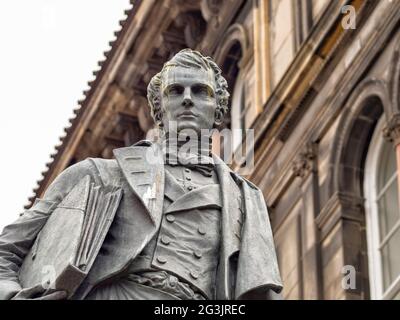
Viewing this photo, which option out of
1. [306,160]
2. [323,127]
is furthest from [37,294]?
[306,160]

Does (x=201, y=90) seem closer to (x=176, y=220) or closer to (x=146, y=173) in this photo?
(x=146, y=173)

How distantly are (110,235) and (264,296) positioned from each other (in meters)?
0.64

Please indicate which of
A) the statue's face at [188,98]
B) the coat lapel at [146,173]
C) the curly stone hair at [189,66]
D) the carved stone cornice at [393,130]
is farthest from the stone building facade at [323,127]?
the coat lapel at [146,173]

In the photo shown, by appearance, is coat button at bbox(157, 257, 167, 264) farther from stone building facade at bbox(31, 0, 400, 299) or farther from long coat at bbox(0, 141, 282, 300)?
stone building facade at bbox(31, 0, 400, 299)

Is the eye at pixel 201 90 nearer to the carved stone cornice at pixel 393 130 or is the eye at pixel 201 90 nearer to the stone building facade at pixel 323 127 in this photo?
the stone building facade at pixel 323 127

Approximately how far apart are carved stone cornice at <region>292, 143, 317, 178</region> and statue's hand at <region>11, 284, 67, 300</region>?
1650 cm

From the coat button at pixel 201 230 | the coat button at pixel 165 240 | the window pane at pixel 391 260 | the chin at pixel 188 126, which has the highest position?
the window pane at pixel 391 260

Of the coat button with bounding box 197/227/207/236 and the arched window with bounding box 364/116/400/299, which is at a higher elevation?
the arched window with bounding box 364/116/400/299

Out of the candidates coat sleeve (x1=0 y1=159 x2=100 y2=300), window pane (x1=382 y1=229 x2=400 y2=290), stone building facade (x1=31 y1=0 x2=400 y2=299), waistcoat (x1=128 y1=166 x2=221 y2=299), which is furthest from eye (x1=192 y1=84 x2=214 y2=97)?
window pane (x1=382 y1=229 x2=400 y2=290)

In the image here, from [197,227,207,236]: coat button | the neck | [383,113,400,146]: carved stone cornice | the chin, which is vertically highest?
[383,113,400,146]: carved stone cornice

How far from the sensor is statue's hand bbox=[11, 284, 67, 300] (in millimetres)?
6457

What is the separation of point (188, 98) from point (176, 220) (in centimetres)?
62

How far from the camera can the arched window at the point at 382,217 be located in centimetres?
2002

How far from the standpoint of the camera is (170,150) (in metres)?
7.37
